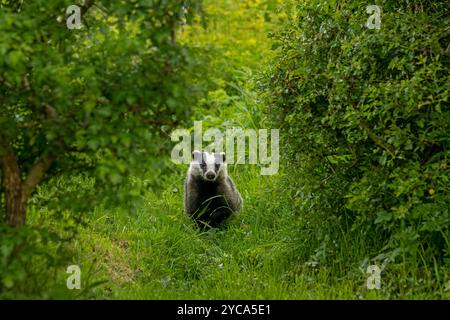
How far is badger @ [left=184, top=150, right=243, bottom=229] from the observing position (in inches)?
328

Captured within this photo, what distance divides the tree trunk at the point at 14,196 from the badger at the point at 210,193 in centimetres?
341

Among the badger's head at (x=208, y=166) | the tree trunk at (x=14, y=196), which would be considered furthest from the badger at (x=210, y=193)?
the tree trunk at (x=14, y=196)

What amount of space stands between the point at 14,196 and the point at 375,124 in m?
2.72

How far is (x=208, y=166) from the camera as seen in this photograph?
27.7ft

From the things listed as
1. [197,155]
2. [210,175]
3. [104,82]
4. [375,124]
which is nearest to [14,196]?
[104,82]

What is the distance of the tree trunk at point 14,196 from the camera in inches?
193

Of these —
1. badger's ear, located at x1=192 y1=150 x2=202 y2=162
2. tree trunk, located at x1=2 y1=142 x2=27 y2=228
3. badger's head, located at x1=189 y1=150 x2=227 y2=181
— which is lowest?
tree trunk, located at x1=2 y1=142 x2=27 y2=228

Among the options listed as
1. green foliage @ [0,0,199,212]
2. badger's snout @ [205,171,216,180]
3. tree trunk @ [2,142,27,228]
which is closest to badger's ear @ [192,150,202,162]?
badger's snout @ [205,171,216,180]

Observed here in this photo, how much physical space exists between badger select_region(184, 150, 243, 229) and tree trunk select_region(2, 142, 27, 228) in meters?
3.41

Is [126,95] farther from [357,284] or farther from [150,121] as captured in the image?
[357,284]

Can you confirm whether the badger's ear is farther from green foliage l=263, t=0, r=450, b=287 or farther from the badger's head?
green foliage l=263, t=0, r=450, b=287

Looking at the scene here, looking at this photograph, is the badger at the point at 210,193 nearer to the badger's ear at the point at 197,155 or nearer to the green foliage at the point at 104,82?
the badger's ear at the point at 197,155

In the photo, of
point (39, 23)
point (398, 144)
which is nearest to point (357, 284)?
point (398, 144)

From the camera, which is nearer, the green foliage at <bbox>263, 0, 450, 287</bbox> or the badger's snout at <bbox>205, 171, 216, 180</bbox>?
the green foliage at <bbox>263, 0, 450, 287</bbox>
